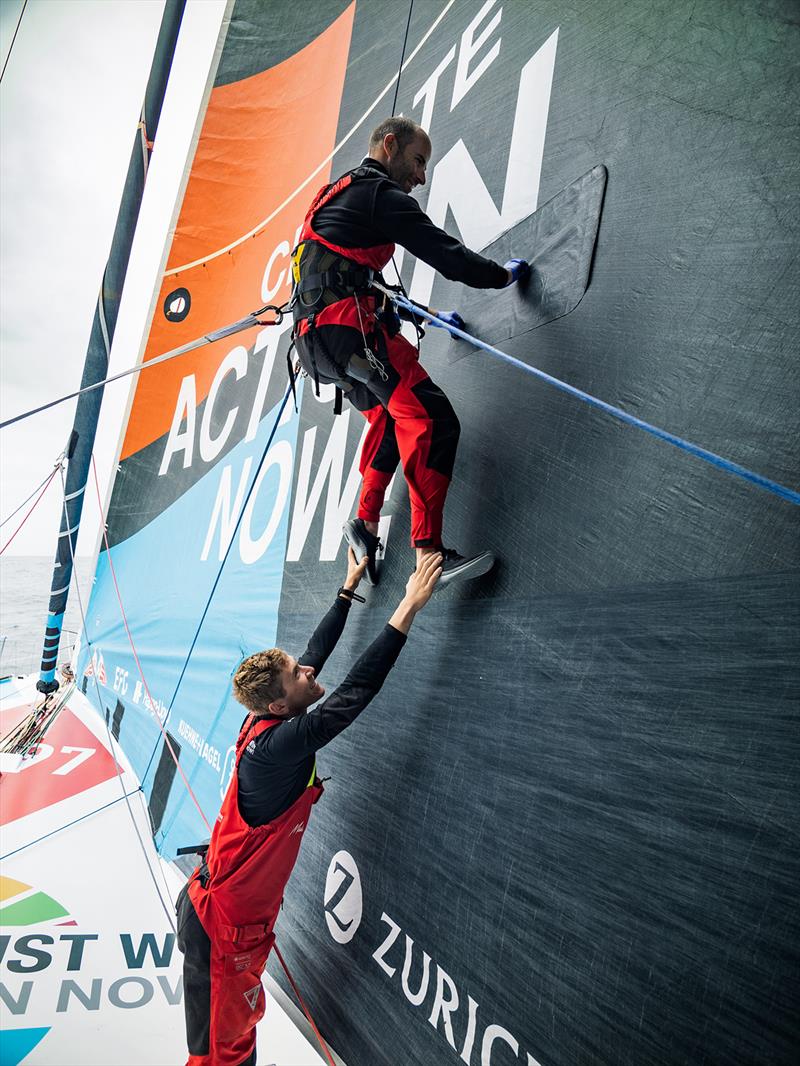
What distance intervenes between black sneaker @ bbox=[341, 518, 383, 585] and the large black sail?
6 cm

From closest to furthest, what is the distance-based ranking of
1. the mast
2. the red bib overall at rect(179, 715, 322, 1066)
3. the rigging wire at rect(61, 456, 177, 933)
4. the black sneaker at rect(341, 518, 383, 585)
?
1. the red bib overall at rect(179, 715, 322, 1066)
2. the black sneaker at rect(341, 518, 383, 585)
3. the rigging wire at rect(61, 456, 177, 933)
4. the mast

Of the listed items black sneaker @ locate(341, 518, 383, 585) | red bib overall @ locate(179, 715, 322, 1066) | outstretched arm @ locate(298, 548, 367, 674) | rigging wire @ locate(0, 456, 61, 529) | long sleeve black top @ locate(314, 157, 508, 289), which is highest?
long sleeve black top @ locate(314, 157, 508, 289)

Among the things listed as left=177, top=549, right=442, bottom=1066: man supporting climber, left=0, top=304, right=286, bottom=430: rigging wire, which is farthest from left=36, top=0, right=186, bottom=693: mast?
left=177, top=549, right=442, bottom=1066: man supporting climber

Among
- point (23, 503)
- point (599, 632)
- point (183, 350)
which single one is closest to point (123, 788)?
point (23, 503)

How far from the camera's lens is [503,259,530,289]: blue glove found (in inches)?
59.9

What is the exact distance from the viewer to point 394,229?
1.35 m

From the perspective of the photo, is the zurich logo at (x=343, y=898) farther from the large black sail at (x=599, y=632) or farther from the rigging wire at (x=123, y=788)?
the rigging wire at (x=123, y=788)

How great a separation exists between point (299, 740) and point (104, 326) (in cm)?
333

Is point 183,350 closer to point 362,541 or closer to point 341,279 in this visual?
point 341,279

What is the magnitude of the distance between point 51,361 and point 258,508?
368 cm

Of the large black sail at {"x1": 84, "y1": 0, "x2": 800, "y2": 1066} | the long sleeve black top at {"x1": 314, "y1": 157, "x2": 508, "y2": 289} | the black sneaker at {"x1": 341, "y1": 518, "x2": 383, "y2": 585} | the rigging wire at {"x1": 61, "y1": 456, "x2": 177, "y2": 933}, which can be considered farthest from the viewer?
the rigging wire at {"x1": 61, "y1": 456, "x2": 177, "y2": 933}

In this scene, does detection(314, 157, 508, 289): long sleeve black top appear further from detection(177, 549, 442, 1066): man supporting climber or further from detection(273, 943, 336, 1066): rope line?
detection(273, 943, 336, 1066): rope line

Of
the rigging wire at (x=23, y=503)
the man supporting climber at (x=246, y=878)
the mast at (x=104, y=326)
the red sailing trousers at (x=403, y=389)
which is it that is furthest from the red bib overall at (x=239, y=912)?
the mast at (x=104, y=326)

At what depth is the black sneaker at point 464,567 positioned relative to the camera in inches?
54.5
